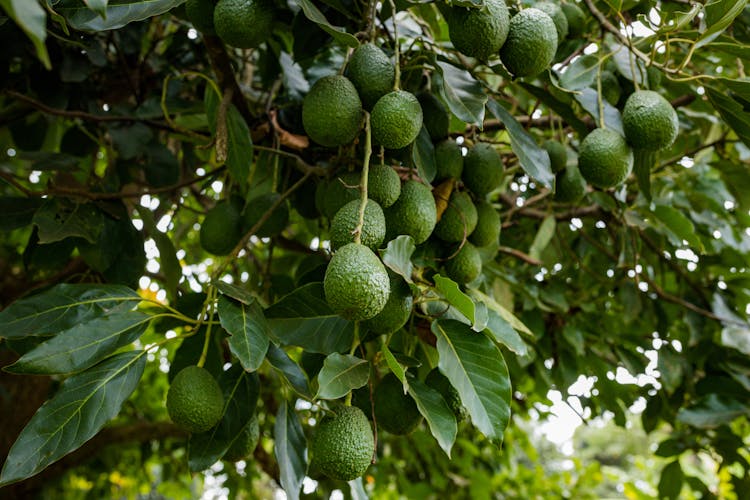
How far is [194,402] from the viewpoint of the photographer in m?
1.01

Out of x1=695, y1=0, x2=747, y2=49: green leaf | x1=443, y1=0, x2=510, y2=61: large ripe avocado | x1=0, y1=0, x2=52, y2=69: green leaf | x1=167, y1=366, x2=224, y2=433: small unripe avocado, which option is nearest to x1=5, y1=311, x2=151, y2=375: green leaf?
x1=167, y1=366, x2=224, y2=433: small unripe avocado

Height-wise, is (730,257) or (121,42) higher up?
(121,42)

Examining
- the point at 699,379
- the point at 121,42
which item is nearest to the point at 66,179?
the point at 121,42

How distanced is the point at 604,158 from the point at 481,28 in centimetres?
36

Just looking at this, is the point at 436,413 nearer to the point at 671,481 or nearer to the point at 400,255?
the point at 400,255

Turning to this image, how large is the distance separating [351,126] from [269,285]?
62 cm

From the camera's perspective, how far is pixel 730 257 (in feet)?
7.29

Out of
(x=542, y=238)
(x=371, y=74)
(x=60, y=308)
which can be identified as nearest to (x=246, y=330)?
(x=60, y=308)

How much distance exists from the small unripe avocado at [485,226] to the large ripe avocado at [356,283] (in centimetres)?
44

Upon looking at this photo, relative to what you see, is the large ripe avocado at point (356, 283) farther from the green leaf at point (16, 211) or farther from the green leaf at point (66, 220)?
the green leaf at point (16, 211)

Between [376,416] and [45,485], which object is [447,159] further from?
[45,485]

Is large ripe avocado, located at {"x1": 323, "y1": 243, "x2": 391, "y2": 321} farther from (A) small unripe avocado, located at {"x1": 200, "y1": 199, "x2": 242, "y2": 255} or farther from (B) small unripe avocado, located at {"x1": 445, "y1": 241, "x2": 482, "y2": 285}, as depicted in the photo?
(A) small unripe avocado, located at {"x1": 200, "y1": 199, "x2": 242, "y2": 255}

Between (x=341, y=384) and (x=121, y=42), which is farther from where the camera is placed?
(x=121, y=42)

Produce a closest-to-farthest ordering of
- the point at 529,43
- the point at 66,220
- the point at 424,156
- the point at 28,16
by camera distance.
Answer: the point at 28,16 < the point at 529,43 < the point at 424,156 < the point at 66,220
